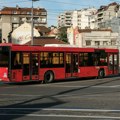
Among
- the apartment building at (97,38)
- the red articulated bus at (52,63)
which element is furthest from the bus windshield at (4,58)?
the apartment building at (97,38)

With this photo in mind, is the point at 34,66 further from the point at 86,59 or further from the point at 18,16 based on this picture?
the point at 18,16

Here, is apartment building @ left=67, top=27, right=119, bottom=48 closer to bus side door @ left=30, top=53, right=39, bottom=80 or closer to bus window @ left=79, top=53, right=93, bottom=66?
bus window @ left=79, top=53, right=93, bottom=66

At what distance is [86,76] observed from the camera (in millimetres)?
34594

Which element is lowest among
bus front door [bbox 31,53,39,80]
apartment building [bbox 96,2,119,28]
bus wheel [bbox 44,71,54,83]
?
bus wheel [bbox 44,71,54,83]

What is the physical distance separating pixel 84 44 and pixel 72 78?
54930 millimetres

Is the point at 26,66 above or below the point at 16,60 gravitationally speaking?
below

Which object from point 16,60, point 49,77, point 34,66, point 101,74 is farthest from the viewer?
point 101,74

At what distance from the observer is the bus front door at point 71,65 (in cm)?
3241

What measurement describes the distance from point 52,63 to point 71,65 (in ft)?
7.04

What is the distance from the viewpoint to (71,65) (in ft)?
107

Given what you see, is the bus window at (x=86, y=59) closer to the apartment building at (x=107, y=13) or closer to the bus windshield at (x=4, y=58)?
the bus windshield at (x=4, y=58)

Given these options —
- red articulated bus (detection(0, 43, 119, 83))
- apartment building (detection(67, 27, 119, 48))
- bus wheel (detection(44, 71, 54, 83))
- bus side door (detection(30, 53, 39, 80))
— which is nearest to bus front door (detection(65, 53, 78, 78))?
red articulated bus (detection(0, 43, 119, 83))

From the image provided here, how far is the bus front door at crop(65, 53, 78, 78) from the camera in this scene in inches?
1276

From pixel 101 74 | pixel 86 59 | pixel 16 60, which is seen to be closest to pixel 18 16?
pixel 101 74
